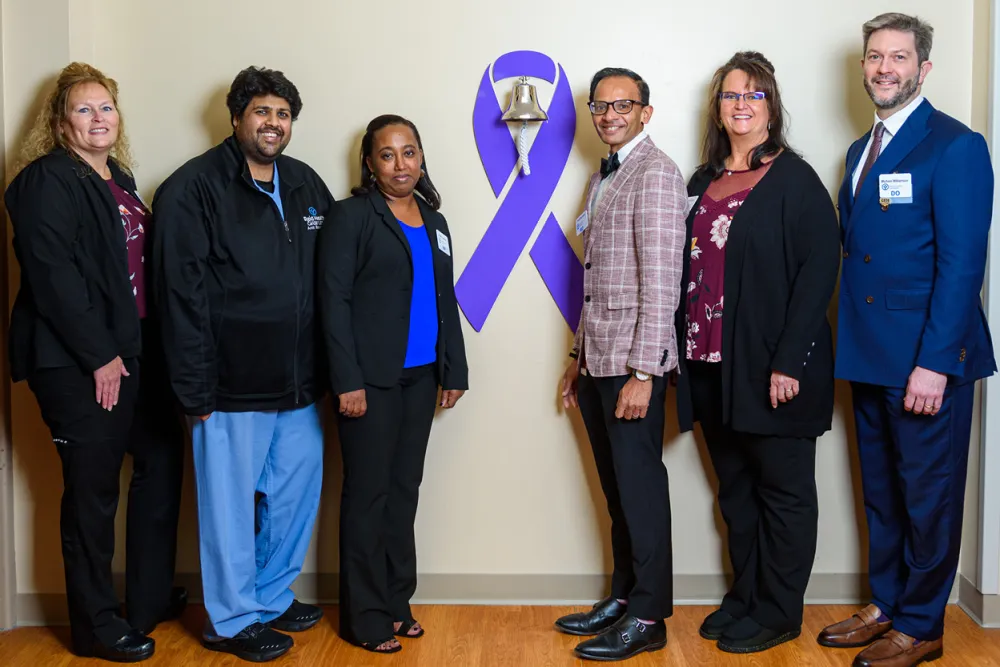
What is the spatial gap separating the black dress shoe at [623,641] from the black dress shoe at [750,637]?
0.68 ft

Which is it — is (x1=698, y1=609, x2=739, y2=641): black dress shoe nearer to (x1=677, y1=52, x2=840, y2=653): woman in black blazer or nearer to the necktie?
(x1=677, y1=52, x2=840, y2=653): woman in black blazer

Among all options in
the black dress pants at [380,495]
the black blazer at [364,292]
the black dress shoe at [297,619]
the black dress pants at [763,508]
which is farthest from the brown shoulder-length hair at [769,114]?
the black dress shoe at [297,619]

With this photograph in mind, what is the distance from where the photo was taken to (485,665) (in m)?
2.83

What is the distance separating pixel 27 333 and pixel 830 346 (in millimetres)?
2349

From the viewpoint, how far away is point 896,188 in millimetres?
2701

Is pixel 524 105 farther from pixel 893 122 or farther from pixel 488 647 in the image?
→ pixel 488 647

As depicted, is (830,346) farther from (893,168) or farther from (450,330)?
(450,330)

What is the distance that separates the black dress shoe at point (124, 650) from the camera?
9.26ft

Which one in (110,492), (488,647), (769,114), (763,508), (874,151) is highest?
(769,114)

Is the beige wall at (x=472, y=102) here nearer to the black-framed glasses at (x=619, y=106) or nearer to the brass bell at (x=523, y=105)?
the brass bell at (x=523, y=105)

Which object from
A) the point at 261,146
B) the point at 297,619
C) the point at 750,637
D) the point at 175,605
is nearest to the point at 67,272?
the point at 261,146

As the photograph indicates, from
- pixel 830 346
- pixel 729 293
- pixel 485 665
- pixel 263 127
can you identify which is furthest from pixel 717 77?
pixel 485 665

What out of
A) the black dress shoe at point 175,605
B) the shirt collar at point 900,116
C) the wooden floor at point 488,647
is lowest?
the wooden floor at point 488,647

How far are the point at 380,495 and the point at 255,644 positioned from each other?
582mm
